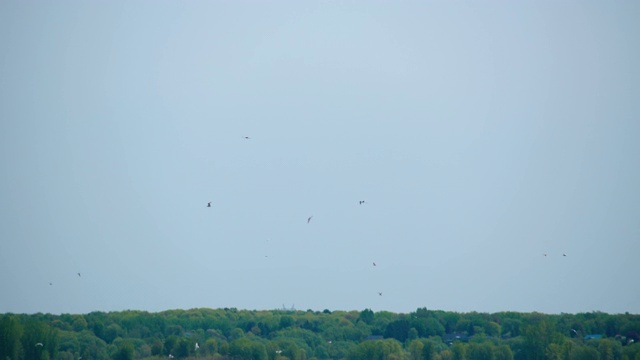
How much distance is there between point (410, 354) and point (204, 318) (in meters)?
66.7

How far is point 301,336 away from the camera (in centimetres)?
16325

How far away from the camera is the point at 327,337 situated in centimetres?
16700

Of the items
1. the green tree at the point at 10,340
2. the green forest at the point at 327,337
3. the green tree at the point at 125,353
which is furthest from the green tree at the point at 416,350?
the green tree at the point at 10,340

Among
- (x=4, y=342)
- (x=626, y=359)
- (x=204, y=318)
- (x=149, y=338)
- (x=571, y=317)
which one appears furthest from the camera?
(x=204, y=318)

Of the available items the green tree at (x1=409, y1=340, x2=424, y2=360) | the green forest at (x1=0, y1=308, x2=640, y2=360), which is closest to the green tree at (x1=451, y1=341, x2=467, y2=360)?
the green forest at (x1=0, y1=308, x2=640, y2=360)

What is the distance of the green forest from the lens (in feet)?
414

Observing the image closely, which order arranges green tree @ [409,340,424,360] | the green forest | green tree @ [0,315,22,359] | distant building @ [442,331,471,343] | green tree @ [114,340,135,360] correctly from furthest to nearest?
distant building @ [442,331,471,343] → green tree @ [409,340,424,360] → green tree @ [114,340,135,360] → the green forest → green tree @ [0,315,22,359]

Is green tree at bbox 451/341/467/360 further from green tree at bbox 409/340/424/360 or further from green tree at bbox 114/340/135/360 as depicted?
green tree at bbox 114/340/135/360

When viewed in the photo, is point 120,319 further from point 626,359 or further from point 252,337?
point 626,359

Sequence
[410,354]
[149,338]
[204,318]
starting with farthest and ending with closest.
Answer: [204,318] → [149,338] → [410,354]

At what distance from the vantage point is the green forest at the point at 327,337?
126 m

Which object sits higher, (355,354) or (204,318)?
(204,318)

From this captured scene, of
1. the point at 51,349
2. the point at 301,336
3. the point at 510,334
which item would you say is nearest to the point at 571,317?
the point at 510,334

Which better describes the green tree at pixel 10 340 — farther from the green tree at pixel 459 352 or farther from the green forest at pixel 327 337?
the green tree at pixel 459 352
